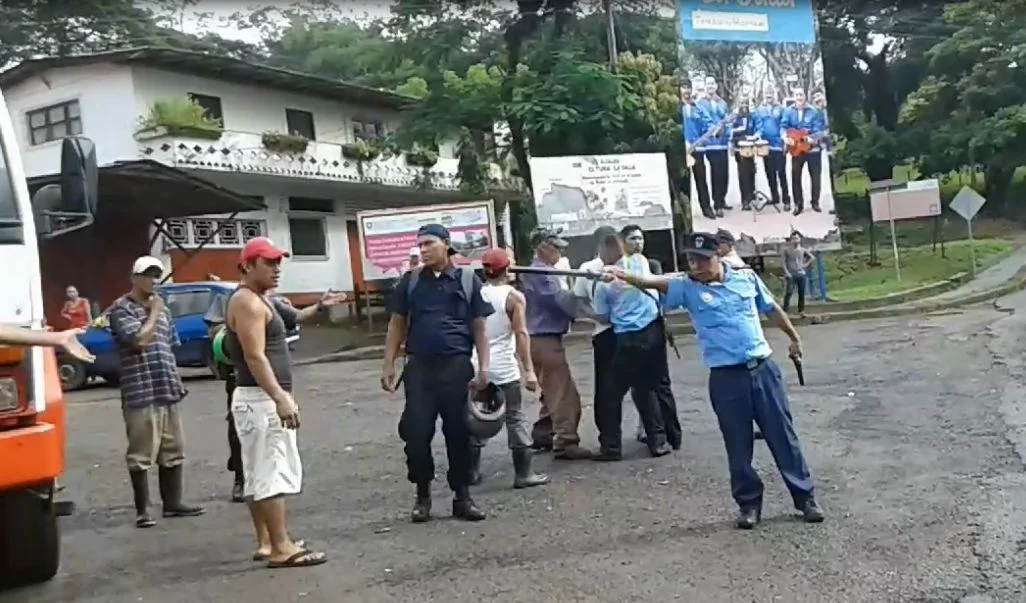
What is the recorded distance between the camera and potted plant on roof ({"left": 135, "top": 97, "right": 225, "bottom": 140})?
24.6m

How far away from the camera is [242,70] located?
27344 mm

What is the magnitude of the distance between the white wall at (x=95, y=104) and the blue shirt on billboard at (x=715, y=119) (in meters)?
11.9

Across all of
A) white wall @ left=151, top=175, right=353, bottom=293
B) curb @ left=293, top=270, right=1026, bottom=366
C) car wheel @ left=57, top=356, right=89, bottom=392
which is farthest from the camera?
white wall @ left=151, top=175, right=353, bottom=293

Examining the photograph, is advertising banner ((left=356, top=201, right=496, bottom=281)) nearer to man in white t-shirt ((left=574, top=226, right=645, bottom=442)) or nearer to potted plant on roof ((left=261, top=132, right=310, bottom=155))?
potted plant on roof ((left=261, top=132, right=310, bottom=155))

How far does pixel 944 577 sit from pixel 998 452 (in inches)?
121

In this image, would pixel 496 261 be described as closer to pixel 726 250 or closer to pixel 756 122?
pixel 726 250

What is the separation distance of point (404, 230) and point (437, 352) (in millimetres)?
15024

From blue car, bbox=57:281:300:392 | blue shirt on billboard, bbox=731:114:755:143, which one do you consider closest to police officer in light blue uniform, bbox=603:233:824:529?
blue car, bbox=57:281:300:392

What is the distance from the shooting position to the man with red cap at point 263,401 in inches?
225

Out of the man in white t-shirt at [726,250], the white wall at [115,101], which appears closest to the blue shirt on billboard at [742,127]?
the white wall at [115,101]

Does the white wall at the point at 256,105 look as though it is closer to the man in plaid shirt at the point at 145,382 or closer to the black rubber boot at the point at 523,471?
the man in plaid shirt at the point at 145,382

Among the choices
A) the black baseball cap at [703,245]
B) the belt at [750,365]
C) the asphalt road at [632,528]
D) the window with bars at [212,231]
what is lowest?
the asphalt road at [632,528]

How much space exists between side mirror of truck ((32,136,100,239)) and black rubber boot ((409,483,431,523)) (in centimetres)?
241

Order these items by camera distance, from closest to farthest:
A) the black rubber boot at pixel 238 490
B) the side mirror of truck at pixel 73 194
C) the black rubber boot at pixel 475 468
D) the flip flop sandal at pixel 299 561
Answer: the side mirror of truck at pixel 73 194
the flip flop sandal at pixel 299 561
the black rubber boot at pixel 475 468
the black rubber boot at pixel 238 490
